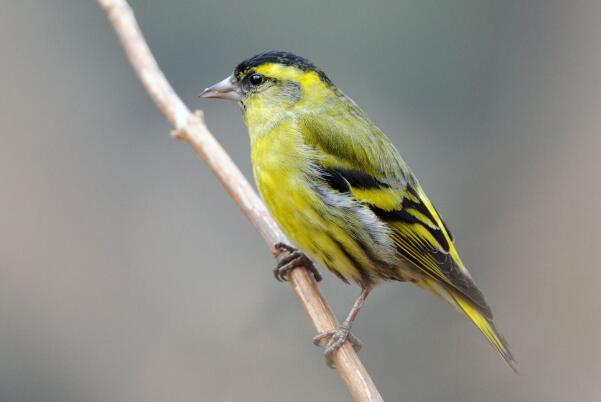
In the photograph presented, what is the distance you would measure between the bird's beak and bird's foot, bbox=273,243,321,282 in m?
0.68

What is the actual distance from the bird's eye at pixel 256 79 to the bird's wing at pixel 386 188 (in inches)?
11.3

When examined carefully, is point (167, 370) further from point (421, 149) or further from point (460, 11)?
point (460, 11)

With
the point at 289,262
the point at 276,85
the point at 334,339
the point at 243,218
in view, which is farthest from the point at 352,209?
the point at 243,218

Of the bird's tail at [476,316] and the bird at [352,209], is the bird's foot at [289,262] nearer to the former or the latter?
the bird at [352,209]

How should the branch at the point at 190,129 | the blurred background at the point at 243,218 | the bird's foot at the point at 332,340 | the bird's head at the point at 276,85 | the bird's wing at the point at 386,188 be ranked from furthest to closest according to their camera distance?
1. the blurred background at the point at 243,218
2. the bird's head at the point at 276,85
3. the bird's wing at the point at 386,188
4. the branch at the point at 190,129
5. the bird's foot at the point at 332,340

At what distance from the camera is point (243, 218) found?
5836 mm

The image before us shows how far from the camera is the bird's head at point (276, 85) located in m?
3.89

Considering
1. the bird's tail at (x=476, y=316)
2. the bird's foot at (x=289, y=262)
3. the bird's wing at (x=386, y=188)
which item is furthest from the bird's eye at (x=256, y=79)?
the bird's tail at (x=476, y=316)

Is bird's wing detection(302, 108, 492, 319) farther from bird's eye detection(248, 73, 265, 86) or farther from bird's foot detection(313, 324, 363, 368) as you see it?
bird's foot detection(313, 324, 363, 368)

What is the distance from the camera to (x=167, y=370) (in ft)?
17.4

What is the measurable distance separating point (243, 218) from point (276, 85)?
2031 millimetres

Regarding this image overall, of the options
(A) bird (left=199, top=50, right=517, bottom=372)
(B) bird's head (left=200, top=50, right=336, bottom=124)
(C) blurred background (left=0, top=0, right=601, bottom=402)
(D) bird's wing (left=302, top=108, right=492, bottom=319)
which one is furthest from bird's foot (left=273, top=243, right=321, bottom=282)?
(C) blurred background (left=0, top=0, right=601, bottom=402)

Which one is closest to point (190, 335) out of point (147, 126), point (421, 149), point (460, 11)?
point (147, 126)

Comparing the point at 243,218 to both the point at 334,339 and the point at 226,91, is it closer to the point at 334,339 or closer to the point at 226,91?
the point at 226,91
